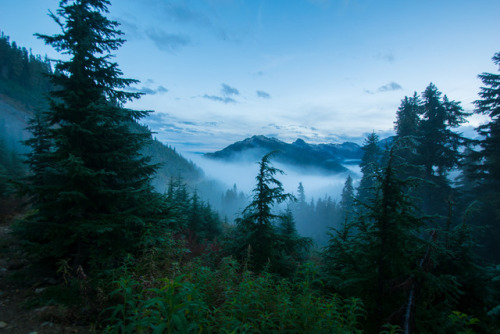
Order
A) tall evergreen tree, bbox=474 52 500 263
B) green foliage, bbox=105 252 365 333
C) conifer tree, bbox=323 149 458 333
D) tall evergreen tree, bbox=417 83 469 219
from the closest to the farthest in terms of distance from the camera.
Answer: green foliage, bbox=105 252 365 333 < conifer tree, bbox=323 149 458 333 < tall evergreen tree, bbox=474 52 500 263 < tall evergreen tree, bbox=417 83 469 219

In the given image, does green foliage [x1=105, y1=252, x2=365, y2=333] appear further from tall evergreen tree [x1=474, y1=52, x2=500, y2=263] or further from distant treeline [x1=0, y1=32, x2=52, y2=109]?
distant treeline [x1=0, y1=32, x2=52, y2=109]

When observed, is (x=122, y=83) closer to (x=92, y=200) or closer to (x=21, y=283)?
(x=92, y=200)

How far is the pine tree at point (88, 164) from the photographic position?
19.9ft

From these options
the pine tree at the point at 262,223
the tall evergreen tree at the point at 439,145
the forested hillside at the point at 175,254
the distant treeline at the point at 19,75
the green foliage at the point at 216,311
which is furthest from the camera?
the distant treeline at the point at 19,75

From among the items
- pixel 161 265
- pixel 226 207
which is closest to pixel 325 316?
pixel 161 265

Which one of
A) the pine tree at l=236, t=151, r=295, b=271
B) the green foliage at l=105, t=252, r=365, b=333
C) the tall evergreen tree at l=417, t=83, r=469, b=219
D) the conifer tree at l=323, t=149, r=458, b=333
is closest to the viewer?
the green foliage at l=105, t=252, r=365, b=333

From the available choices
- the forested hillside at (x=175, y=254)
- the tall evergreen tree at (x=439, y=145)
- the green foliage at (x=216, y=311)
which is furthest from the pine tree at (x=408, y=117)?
the green foliage at (x=216, y=311)

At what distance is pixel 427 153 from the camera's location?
2095 cm

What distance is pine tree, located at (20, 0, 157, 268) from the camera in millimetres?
6078

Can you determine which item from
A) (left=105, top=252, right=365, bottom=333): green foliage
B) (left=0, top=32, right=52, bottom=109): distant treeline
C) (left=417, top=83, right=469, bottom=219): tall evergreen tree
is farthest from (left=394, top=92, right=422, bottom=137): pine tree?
(left=0, top=32, right=52, bottom=109): distant treeline

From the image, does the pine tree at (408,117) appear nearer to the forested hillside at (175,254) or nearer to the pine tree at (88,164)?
the forested hillside at (175,254)

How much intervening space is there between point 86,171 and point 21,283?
13.3ft

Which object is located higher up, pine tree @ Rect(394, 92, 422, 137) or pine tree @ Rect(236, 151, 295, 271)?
pine tree @ Rect(394, 92, 422, 137)

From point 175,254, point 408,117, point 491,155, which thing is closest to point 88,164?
point 175,254
